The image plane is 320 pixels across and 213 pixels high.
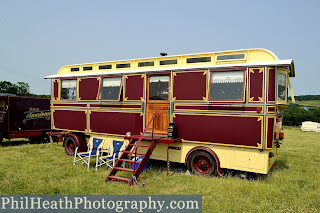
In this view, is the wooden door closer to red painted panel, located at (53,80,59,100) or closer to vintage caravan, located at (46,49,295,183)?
vintage caravan, located at (46,49,295,183)

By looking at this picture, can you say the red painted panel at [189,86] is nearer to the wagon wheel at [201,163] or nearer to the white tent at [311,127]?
the wagon wheel at [201,163]

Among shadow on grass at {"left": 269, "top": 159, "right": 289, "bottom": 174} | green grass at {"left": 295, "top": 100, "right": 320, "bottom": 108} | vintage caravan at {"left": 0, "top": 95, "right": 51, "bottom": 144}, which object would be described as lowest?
shadow on grass at {"left": 269, "top": 159, "right": 289, "bottom": 174}

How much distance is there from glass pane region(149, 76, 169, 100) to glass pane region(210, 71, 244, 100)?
1.63 meters

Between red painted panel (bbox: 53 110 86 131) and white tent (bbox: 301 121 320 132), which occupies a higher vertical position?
red painted panel (bbox: 53 110 86 131)

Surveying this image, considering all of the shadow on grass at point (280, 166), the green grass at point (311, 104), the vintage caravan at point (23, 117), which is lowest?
the shadow on grass at point (280, 166)

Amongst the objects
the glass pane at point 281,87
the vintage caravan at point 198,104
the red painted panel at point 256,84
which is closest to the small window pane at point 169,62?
the vintage caravan at point 198,104

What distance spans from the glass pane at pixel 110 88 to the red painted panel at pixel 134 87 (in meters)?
0.40

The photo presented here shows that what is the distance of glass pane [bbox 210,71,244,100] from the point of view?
7.41m

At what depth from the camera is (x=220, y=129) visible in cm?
763

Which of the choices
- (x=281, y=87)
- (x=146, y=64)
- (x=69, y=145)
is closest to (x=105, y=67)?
(x=146, y=64)

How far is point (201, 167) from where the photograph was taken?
26.3 feet

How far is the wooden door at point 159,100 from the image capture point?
8.70 meters

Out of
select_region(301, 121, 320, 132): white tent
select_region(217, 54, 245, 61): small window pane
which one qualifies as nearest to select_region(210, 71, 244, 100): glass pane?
select_region(217, 54, 245, 61): small window pane

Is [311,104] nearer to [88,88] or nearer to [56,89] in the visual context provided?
[88,88]
